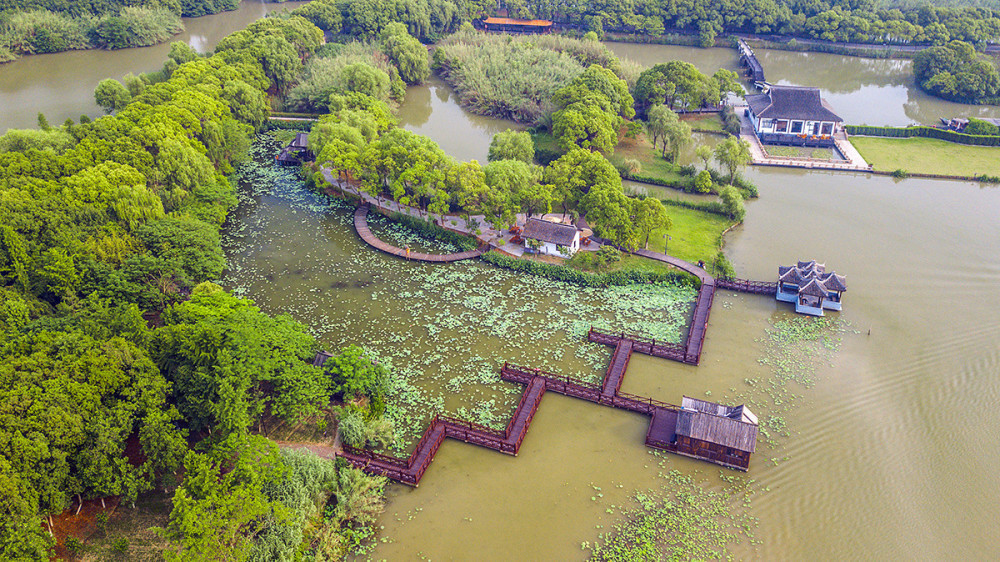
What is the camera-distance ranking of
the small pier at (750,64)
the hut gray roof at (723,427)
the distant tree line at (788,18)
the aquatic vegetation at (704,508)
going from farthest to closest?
the distant tree line at (788,18) < the small pier at (750,64) < the hut gray roof at (723,427) < the aquatic vegetation at (704,508)

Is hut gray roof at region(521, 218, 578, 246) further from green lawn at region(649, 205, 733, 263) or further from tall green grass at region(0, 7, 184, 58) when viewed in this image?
tall green grass at region(0, 7, 184, 58)

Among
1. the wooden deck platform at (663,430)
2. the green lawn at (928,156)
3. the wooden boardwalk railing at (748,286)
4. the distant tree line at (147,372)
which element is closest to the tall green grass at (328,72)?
→ the distant tree line at (147,372)

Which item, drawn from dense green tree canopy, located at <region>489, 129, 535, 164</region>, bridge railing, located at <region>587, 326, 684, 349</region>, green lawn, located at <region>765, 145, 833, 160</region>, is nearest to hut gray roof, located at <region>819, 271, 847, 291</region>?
bridge railing, located at <region>587, 326, 684, 349</region>

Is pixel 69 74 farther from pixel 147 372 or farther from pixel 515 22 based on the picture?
pixel 147 372

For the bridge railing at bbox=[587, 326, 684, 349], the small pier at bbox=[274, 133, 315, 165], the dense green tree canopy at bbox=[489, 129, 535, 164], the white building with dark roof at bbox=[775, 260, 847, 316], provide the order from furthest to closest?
the small pier at bbox=[274, 133, 315, 165] → the dense green tree canopy at bbox=[489, 129, 535, 164] → the white building with dark roof at bbox=[775, 260, 847, 316] → the bridge railing at bbox=[587, 326, 684, 349]

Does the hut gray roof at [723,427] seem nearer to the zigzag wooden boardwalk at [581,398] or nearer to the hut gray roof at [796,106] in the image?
the zigzag wooden boardwalk at [581,398]
